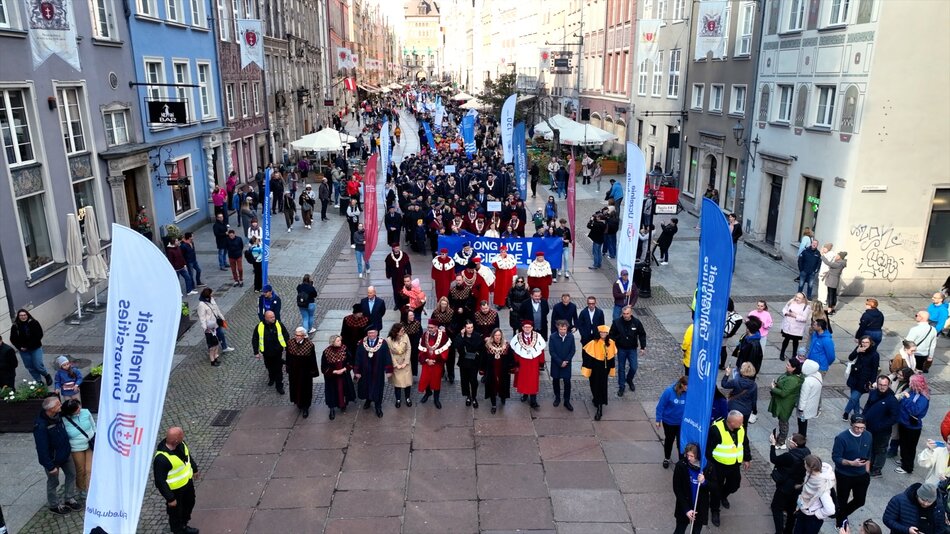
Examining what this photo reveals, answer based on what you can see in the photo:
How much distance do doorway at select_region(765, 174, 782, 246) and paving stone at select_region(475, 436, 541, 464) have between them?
14053 millimetres

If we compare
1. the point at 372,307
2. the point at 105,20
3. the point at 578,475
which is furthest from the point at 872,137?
the point at 105,20

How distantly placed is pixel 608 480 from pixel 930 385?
6879 millimetres

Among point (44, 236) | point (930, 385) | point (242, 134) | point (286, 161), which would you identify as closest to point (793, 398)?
point (930, 385)

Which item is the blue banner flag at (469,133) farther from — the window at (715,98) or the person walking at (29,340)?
the person walking at (29,340)

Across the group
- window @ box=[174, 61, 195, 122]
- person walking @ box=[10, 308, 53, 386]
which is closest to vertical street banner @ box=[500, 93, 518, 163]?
window @ box=[174, 61, 195, 122]

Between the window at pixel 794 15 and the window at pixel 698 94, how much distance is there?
6.27 m

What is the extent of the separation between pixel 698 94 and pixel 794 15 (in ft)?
24.3

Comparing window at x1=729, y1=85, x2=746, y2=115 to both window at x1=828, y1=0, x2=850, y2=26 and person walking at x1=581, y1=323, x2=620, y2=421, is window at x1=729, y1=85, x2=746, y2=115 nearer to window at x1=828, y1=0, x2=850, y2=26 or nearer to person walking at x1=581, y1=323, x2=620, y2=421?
window at x1=828, y1=0, x2=850, y2=26

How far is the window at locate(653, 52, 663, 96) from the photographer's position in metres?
30.0

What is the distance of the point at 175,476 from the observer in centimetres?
725

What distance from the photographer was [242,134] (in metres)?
29.3

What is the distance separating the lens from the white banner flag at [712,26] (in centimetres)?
2112

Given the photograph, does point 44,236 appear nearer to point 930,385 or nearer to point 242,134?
point 242,134

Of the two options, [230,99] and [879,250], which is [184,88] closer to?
[230,99]
